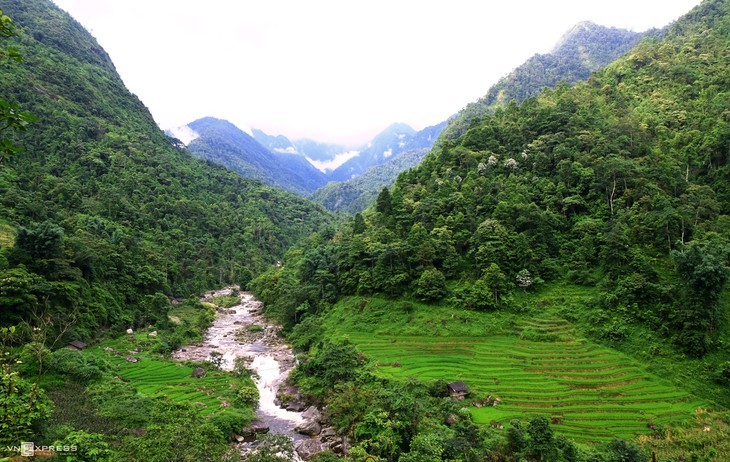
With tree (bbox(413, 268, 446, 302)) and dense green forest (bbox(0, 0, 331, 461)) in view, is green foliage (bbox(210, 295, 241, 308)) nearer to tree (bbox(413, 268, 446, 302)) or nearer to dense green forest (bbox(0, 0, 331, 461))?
dense green forest (bbox(0, 0, 331, 461))

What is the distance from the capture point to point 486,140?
73312 millimetres

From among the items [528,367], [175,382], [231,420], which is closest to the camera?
[231,420]

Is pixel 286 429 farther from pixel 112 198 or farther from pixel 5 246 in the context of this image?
pixel 112 198

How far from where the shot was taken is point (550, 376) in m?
35.0

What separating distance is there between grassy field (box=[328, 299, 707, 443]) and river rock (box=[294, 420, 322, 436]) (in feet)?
28.1

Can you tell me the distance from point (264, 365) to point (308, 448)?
20.7 metres

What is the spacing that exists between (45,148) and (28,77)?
2890 centimetres

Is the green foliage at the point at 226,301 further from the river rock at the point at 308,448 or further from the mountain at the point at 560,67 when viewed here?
the mountain at the point at 560,67

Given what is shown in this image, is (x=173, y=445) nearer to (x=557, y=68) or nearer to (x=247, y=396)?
(x=247, y=396)

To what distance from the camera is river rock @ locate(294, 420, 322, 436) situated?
3231 centimetres

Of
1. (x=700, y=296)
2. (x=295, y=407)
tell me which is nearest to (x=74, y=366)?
(x=295, y=407)

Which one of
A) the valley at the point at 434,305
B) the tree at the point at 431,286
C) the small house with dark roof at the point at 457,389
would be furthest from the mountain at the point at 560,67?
the small house with dark roof at the point at 457,389

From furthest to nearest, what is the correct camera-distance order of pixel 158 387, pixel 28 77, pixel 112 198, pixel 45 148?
pixel 28 77
pixel 45 148
pixel 112 198
pixel 158 387

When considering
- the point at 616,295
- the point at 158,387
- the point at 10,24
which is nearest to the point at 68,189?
the point at 158,387
